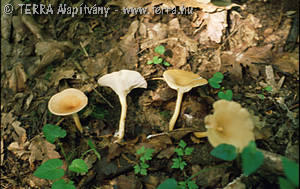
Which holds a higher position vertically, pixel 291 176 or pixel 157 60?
pixel 157 60

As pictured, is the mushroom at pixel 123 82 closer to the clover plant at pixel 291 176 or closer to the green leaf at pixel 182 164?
the green leaf at pixel 182 164

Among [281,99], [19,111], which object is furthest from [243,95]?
[19,111]

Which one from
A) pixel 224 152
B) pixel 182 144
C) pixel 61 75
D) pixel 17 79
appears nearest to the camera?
pixel 224 152

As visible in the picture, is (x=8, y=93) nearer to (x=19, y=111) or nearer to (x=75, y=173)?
(x=19, y=111)

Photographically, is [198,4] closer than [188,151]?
No

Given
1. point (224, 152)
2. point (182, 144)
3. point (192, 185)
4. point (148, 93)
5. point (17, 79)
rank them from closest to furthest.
Result: point (224, 152), point (192, 185), point (182, 144), point (148, 93), point (17, 79)

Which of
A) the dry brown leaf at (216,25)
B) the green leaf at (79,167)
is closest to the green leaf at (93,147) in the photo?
the green leaf at (79,167)

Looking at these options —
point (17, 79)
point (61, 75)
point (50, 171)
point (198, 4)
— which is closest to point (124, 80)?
point (61, 75)

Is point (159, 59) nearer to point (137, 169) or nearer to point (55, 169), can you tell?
point (137, 169)
